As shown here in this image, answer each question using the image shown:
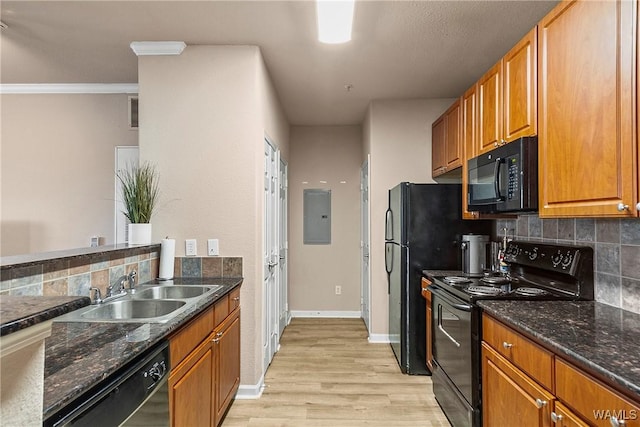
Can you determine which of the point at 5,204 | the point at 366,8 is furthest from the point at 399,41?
the point at 5,204

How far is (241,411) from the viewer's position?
2441mm

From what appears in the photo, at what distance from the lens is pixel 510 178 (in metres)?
1.97

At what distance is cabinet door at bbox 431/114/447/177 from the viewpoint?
3.36 m

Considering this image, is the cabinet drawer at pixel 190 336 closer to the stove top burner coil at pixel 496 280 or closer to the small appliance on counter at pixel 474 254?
the stove top burner coil at pixel 496 280

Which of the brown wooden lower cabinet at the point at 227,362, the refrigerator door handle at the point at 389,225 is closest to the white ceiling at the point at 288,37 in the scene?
the refrigerator door handle at the point at 389,225

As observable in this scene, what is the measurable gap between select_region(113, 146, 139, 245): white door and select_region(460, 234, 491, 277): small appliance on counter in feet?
10.5

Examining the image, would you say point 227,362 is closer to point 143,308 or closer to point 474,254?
point 143,308

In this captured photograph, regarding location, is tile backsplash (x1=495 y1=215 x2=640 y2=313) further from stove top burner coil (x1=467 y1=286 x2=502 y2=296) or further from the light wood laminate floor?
the light wood laminate floor

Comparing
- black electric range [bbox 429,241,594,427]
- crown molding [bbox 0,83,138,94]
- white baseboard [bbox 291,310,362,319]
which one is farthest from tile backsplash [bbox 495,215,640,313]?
crown molding [bbox 0,83,138,94]

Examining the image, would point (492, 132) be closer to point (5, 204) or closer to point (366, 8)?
point (366, 8)

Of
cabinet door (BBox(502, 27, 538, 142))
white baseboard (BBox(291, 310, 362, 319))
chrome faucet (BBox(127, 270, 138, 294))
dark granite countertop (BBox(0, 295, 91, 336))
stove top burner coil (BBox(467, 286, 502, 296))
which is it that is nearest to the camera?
dark granite countertop (BBox(0, 295, 91, 336))

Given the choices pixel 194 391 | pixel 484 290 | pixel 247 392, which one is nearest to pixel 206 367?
pixel 194 391

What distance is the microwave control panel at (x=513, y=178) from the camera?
191 centimetres

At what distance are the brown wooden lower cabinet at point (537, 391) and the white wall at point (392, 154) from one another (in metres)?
2.02
